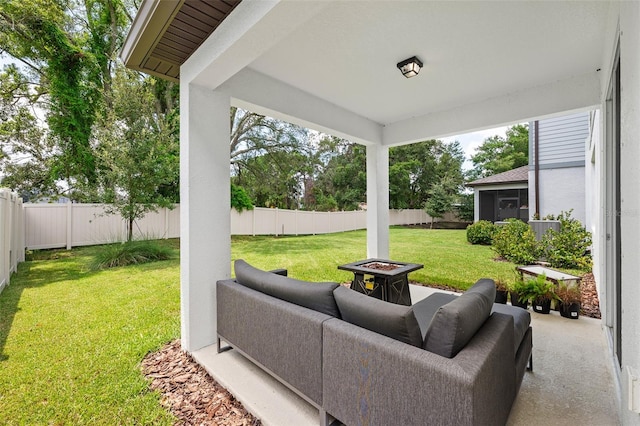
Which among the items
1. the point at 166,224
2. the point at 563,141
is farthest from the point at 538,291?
the point at 166,224

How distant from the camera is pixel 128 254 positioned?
715cm

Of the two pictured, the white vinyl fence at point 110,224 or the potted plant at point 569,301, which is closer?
the potted plant at point 569,301

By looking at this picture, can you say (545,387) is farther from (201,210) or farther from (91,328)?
(91,328)

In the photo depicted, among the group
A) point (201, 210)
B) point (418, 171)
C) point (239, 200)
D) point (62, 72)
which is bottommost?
point (201, 210)

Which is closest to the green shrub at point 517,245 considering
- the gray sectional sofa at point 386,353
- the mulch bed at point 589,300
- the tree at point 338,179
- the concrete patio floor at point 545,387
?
the mulch bed at point 589,300

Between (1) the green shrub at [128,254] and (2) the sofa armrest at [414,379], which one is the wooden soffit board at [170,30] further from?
(1) the green shrub at [128,254]

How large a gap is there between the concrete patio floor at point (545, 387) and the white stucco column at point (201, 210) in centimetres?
36

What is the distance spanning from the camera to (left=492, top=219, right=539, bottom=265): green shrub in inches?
266

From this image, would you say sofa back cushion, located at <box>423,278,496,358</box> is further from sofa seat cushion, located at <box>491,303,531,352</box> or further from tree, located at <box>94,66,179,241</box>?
tree, located at <box>94,66,179,241</box>

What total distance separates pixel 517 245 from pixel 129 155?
9994 mm

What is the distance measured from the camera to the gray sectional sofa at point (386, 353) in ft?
4.32

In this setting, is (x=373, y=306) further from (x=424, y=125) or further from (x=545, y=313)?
(x=424, y=125)

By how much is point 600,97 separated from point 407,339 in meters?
4.04

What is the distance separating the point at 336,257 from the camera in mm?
8258
